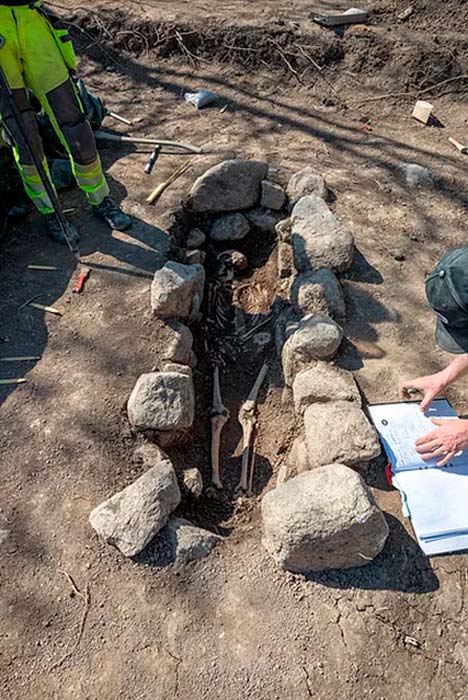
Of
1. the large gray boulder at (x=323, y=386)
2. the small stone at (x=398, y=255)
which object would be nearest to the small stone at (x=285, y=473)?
the large gray boulder at (x=323, y=386)

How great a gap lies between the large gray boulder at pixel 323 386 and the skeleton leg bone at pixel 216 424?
1.67ft

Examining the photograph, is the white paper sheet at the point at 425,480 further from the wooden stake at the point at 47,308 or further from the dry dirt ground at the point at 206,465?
the wooden stake at the point at 47,308

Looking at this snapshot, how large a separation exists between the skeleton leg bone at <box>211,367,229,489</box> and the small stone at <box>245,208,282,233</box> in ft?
4.73

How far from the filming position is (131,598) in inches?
93.6

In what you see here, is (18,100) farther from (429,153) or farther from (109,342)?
(429,153)

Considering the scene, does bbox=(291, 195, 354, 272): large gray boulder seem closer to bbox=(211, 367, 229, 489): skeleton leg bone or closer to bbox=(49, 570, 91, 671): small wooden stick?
bbox=(211, 367, 229, 489): skeleton leg bone

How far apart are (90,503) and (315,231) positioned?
7.53 feet

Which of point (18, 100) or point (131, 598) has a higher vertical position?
point (18, 100)

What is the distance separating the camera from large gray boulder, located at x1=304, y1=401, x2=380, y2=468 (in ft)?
8.65

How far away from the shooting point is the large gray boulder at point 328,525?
230 centimetres

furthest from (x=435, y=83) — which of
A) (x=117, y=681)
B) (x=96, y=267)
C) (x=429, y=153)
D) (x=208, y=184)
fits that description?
(x=117, y=681)

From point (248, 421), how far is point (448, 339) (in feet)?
4.38

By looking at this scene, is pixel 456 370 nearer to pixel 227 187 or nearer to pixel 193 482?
pixel 193 482

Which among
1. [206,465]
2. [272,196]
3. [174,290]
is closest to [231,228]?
[272,196]
